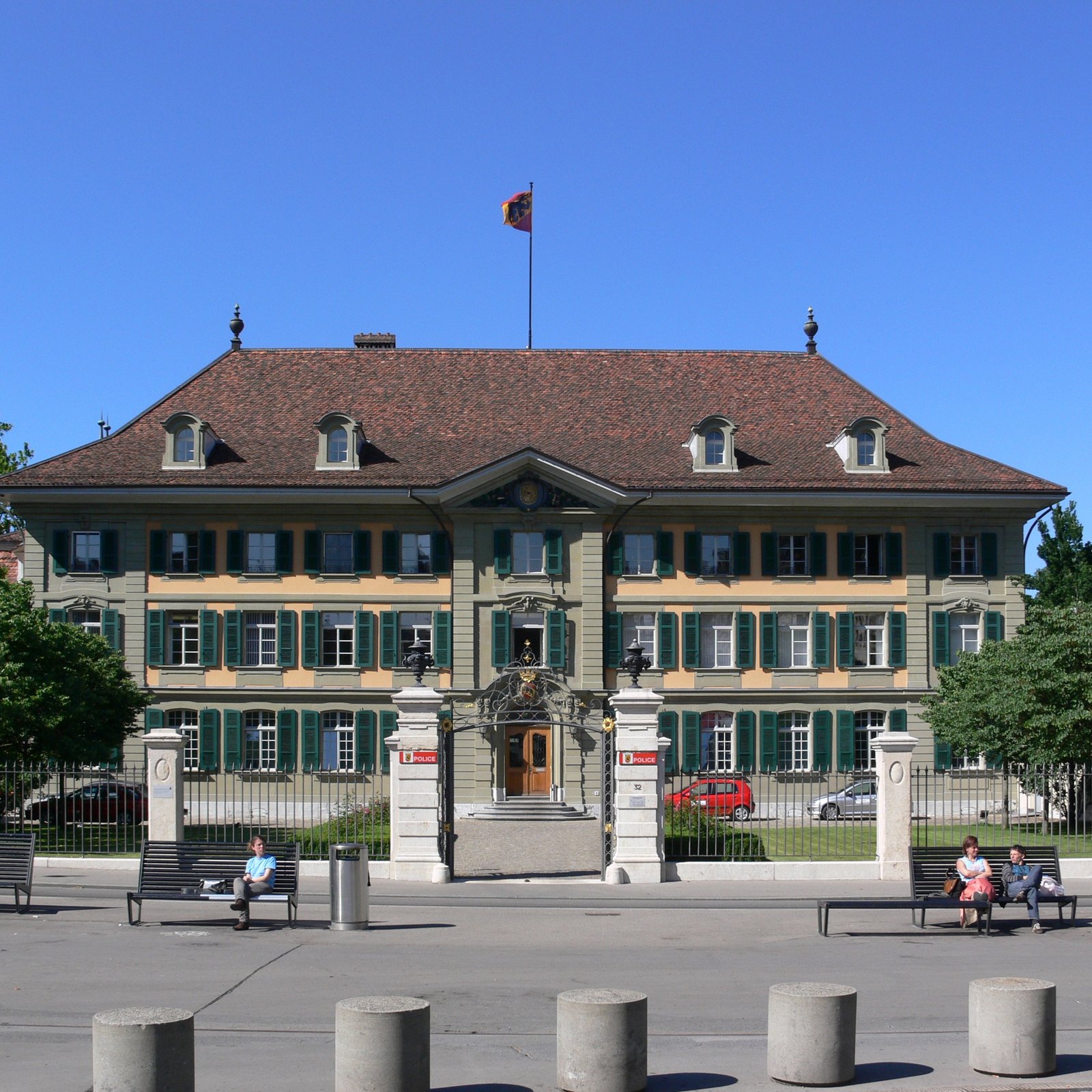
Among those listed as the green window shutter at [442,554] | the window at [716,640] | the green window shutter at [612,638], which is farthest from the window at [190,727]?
the window at [716,640]

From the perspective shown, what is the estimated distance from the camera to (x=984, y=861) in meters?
18.3

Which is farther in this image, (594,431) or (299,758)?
(594,431)

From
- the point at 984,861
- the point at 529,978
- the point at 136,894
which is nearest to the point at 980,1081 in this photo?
the point at 529,978

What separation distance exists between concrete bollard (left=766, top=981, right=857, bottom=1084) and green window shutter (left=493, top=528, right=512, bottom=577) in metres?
31.6

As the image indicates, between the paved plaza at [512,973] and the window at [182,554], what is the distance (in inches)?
782

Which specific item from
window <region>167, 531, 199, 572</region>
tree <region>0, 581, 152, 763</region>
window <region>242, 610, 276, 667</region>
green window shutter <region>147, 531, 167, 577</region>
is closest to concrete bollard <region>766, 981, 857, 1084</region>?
tree <region>0, 581, 152, 763</region>

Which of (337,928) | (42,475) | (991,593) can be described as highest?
(42,475)

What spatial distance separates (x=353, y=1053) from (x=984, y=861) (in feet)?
36.3

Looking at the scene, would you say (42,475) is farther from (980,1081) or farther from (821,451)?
(980,1081)

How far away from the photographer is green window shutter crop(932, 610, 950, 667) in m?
41.9

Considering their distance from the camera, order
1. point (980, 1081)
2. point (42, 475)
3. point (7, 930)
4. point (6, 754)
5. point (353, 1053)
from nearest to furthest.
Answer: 1. point (353, 1053)
2. point (980, 1081)
3. point (7, 930)
4. point (6, 754)
5. point (42, 475)

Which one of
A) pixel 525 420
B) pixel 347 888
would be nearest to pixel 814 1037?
pixel 347 888

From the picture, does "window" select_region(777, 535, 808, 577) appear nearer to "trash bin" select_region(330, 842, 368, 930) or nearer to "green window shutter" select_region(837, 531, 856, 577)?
"green window shutter" select_region(837, 531, 856, 577)

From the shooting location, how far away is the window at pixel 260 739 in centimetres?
4125
